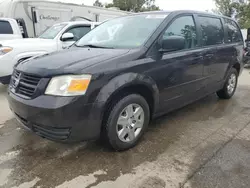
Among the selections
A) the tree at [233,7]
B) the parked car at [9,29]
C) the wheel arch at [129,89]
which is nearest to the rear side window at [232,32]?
the wheel arch at [129,89]

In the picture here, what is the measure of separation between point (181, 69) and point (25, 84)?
206 cm

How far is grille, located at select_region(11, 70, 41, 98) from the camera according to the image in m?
2.58

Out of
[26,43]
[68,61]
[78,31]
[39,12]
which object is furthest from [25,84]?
[39,12]

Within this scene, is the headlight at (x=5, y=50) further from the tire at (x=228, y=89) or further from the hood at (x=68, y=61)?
the tire at (x=228, y=89)

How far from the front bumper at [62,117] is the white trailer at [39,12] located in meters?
8.12

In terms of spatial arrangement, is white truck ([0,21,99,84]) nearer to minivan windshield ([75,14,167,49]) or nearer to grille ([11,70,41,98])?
minivan windshield ([75,14,167,49])

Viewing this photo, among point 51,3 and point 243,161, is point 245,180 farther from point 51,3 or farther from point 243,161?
point 51,3

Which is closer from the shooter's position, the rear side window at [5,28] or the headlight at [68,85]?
the headlight at [68,85]

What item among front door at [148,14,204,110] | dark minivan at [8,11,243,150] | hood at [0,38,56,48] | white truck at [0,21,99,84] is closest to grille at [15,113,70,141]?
dark minivan at [8,11,243,150]

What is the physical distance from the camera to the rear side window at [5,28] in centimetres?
743

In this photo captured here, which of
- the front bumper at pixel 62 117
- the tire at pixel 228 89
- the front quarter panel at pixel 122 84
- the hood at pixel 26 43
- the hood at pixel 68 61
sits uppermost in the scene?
the hood at pixel 68 61

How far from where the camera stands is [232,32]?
4980 mm

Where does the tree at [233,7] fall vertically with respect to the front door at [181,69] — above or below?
above

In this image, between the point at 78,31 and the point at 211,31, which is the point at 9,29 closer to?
the point at 78,31
